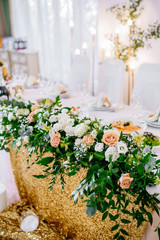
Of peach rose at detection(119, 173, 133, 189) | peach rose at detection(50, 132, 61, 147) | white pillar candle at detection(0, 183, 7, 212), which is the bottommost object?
white pillar candle at detection(0, 183, 7, 212)

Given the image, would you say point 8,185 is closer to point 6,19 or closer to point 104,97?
point 104,97

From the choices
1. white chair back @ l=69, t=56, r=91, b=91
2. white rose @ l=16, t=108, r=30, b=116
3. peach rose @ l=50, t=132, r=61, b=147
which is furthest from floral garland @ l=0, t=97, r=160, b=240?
white chair back @ l=69, t=56, r=91, b=91

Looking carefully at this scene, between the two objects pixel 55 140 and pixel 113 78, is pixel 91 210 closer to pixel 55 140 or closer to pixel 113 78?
pixel 55 140

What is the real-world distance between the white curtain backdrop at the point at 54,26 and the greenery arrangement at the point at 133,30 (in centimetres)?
99

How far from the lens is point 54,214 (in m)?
1.40

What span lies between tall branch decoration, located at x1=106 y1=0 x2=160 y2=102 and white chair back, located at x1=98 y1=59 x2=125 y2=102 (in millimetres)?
709

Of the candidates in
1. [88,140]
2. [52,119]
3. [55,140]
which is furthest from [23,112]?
[88,140]

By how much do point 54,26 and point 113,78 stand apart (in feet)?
11.4

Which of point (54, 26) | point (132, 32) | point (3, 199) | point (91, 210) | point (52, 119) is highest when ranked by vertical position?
point (54, 26)

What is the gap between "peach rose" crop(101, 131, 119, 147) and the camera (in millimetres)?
964

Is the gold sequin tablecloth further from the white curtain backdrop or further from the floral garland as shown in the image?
the white curtain backdrop

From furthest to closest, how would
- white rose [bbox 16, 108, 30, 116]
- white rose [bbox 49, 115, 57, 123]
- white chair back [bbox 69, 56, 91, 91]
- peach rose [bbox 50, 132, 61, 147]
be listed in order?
white chair back [bbox 69, 56, 91, 91] → white rose [bbox 16, 108, 30, 116] → white rose [bbox 49, 115, 57, 123] → peach rose [bbox 50, 132, 61, 147]

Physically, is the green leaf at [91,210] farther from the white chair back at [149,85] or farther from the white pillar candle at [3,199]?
the white chair back at [149,85]

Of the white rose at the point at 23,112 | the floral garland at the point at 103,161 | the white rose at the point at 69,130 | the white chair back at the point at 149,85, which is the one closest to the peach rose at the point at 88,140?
the floral garland at the point at 103,161
